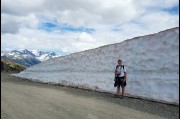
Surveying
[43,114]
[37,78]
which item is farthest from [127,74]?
[37,78]

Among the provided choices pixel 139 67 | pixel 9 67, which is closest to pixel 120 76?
pixel 139 67

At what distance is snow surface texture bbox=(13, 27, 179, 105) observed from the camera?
11680 millimetres

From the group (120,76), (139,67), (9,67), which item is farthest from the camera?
(9,67)

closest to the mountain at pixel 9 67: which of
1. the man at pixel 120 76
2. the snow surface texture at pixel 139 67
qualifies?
the snow surface texture at pixel 139 67

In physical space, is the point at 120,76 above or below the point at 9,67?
below

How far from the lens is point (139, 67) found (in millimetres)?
13680

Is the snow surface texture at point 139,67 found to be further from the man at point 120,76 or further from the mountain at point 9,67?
the mountain at point 9,67

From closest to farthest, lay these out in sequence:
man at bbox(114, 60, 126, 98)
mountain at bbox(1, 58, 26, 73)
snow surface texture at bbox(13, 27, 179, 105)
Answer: snow surface texture at bbox(13, 27, 179, 105) < man at bbox(114, 60, 126, 98) < mountain at bbox(1, 58, 26, 73)

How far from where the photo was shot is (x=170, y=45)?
12.0 metres

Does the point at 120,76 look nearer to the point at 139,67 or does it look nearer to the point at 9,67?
the point at 139,67

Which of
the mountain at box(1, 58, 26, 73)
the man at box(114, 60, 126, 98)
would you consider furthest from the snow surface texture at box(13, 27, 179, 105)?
the mountain at box(1, 58, 26, 73)

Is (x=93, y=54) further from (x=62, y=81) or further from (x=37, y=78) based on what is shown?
(x=37, y=78)

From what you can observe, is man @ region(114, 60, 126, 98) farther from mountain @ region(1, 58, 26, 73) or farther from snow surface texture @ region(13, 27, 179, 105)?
mountain @ region(1, 58, 26, 73)

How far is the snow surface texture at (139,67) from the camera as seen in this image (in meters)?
11.7
